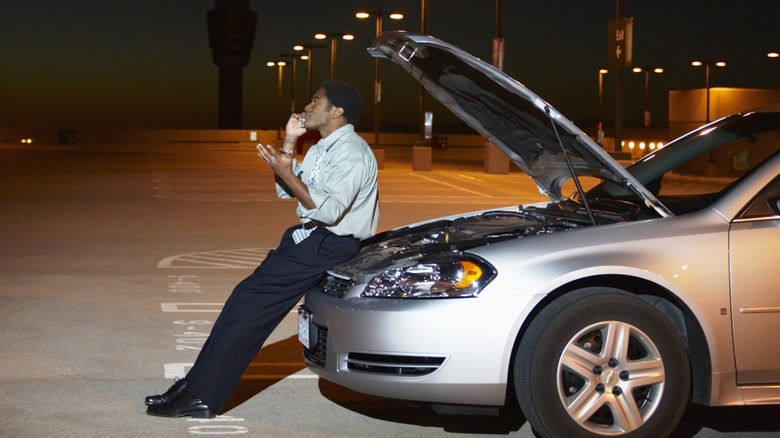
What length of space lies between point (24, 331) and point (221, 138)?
2930 inches

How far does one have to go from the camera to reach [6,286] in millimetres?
10414

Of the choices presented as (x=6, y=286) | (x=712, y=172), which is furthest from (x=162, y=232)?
(x=712, y=172)

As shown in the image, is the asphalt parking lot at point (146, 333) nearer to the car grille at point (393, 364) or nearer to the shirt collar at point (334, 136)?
the car grille at point (393, 364)

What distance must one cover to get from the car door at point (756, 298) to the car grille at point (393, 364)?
1.30m

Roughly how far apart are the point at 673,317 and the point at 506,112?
1.36m

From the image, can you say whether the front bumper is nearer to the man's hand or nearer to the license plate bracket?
the license plate bracket

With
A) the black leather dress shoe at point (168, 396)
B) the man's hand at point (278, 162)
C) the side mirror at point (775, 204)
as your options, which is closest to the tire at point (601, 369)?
the side mirror at point (775, 204)

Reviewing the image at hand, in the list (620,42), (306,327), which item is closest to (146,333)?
(306,327)

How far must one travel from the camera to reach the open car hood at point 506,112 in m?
5.28

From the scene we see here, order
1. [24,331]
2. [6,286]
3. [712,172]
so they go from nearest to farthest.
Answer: [712,172]
[24,331]
[6,286]

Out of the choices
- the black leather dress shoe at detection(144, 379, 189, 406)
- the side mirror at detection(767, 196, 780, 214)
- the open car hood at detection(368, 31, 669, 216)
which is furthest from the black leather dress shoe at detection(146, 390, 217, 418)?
the side mirror at detection(767, 196, 780, 214)

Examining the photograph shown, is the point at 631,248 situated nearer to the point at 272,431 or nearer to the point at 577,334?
the point at 577,334

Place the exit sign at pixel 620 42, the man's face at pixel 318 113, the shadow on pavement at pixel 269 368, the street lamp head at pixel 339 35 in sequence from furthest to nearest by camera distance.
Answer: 1. the street lamp head at pixel 339 35
2. the exit sign at pixel 620 42
3. the shadow on pavement at pixel 269 368
4. the man's face at pixel 318 113

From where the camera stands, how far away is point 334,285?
18.5 feet
